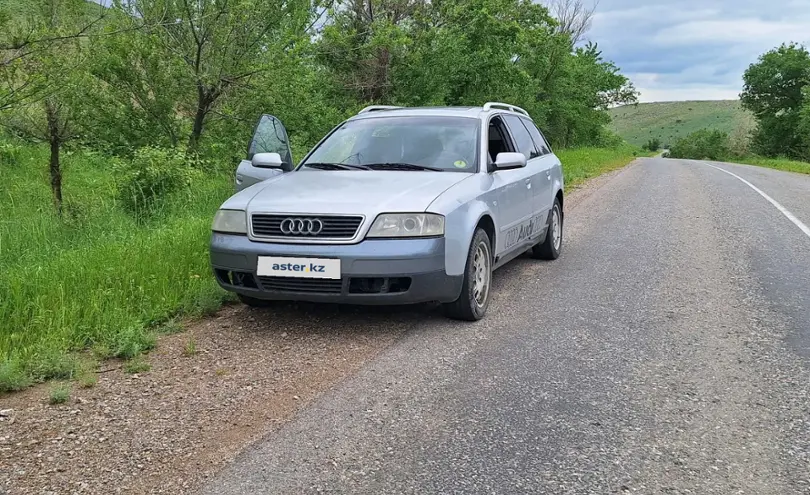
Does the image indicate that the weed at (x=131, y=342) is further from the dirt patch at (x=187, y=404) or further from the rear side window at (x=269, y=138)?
the rear side window at (x=269, y=138)

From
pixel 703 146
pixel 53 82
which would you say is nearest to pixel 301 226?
pixel 53 82

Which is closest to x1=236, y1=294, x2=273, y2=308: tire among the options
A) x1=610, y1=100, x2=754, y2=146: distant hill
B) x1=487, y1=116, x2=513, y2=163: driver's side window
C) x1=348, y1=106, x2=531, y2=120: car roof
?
x1=348, y1=106, x2=531, y2=120: car roof

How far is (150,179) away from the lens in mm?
9070

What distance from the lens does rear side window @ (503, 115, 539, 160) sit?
21.8 feet

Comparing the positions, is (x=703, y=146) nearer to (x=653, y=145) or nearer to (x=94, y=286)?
(x=653, y=145)

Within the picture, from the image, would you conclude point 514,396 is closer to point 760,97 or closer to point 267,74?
point 267,74

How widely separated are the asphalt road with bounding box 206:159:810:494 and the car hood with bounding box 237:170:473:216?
929 millimetres

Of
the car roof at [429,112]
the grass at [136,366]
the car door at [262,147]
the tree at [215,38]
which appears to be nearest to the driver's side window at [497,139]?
the car roof at [429,112]

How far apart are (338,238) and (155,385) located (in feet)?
4.68

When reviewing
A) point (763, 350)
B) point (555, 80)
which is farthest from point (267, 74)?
point (555, 80)

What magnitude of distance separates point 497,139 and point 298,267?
263 cm

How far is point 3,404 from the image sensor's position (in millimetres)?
3525

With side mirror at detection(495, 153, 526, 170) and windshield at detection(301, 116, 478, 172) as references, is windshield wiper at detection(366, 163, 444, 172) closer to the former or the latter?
windshield at detection(301, 116, 478, 172)

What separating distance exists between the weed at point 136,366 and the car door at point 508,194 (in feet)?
9.12
